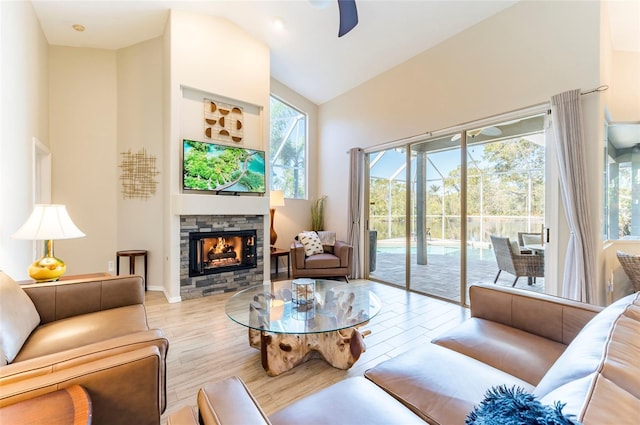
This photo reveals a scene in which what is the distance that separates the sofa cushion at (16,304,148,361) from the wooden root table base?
872mm

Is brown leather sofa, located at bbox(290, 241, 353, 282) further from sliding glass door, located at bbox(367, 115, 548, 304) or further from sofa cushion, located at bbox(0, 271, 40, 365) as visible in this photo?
sofa cushion, located at bbox(0, 271, 40, 365)

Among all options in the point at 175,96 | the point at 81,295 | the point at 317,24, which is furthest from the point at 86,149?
the point at 317,24

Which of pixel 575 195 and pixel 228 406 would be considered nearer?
pixel 228 406

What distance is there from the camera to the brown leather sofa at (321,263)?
4324 mm

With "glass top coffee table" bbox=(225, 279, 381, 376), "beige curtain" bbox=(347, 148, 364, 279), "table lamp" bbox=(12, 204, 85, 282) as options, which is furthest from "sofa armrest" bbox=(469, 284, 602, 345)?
"table lamp" bbox=(12, 204, 85, 282)

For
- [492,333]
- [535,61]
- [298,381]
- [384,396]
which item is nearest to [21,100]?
[298,381]

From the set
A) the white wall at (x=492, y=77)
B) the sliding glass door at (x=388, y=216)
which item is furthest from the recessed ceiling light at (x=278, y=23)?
the sliding glass door at (x=388, y=216)

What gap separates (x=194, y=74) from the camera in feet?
12.1

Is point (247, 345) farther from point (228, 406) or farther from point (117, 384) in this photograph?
point (228, 406)

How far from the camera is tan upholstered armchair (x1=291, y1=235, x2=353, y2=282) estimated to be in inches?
170

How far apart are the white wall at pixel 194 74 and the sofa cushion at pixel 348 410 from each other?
3140 millimetres

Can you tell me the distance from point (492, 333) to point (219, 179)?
358 centimetres

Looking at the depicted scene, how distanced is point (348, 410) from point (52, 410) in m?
0.97

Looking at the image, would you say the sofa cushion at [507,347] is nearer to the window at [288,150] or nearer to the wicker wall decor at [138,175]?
the window at [288,150]
